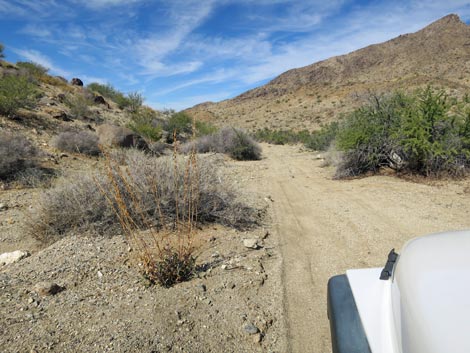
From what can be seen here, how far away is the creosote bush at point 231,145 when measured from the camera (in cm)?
1352

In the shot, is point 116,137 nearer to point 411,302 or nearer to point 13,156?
point 13,156

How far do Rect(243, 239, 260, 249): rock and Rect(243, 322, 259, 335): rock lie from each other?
148 cm

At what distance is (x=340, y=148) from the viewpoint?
887cm

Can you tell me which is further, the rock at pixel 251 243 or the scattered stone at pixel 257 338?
the rock at pixel 251 243

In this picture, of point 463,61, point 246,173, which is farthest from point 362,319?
point 463,61

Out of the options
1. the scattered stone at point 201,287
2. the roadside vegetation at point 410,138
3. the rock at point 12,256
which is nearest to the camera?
the scattered stone at point 201,287

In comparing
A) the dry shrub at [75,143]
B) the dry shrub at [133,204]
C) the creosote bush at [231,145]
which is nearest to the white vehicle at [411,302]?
the dry shrub at [133,204]

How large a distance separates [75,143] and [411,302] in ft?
35.9

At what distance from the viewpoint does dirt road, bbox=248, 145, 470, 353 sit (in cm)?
289

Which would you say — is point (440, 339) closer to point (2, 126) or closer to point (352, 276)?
point (352, 276)

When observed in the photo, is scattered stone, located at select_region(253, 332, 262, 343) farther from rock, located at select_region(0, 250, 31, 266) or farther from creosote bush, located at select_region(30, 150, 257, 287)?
rock, located at select_region(0, 250, 31, 266)

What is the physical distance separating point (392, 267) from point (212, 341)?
1.54 meters

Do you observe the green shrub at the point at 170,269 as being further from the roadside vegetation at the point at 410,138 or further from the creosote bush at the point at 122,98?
the creosote bush at the point at 122,98

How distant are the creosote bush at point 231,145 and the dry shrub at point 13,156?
614 cm
